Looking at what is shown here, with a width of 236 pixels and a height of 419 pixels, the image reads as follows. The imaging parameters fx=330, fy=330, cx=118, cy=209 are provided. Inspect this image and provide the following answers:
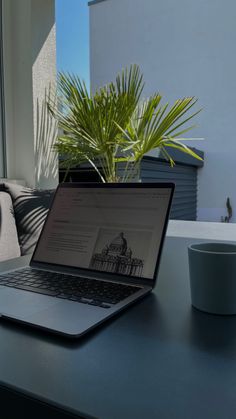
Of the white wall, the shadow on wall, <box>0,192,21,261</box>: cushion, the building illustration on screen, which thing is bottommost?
<box>0,192,21,261</box>: cushion

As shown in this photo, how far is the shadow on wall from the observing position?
2.66 m

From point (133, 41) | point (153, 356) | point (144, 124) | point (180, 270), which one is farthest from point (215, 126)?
point (153, 356)

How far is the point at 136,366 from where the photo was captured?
1.34ft

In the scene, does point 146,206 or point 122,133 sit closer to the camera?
point 146,206

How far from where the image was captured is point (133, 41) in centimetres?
803

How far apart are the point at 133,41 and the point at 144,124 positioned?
6.19 m

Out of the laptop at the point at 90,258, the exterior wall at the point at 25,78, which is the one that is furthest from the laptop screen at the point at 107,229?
the exterior wall at the point at 25,78

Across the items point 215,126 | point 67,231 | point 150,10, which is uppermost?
point 150,10

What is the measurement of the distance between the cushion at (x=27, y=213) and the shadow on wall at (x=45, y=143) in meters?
0.62

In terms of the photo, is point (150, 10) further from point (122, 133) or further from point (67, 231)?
point (67, 231)

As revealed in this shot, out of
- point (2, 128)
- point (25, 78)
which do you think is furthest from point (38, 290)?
point (25, 78)

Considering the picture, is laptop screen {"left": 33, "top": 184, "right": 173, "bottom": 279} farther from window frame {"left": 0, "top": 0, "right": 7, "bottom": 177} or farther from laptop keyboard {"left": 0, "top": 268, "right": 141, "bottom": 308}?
window frame {"left": 0, "top": 0, "right": 7, "bottom": 177}

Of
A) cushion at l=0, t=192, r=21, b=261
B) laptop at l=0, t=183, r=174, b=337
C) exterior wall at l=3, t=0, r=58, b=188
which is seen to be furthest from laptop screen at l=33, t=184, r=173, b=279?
exterior wall at l=3, t=0, r=58, b=188

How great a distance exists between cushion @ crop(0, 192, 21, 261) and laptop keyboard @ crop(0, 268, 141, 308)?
970 millimetres
